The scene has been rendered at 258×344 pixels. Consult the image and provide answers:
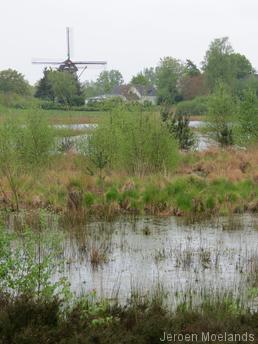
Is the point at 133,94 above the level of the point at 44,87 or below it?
below

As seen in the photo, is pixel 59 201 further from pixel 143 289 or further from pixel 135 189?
pixel 143 289

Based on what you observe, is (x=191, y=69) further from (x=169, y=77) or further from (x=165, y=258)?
(x=165, y=258)

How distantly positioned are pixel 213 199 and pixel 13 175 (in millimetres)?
5287

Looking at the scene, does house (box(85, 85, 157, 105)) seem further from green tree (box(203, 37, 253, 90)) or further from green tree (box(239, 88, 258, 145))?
green tree (box(203, 37, 253, 90))

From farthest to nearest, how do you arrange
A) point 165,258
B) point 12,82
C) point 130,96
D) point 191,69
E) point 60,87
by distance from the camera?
1. point 191,69
2. point 12,82
3. point 60,87
4. point 130,96
5. point 165,258

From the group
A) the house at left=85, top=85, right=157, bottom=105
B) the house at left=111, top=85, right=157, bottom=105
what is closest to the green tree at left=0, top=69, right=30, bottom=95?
the house at left=85, top=85, right=157, bottom=105

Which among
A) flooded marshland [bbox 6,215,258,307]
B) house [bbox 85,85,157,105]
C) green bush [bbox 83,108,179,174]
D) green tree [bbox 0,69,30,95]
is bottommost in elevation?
flooded marshland [bbox 6,215,258,307]

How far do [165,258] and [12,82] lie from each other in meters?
50.1

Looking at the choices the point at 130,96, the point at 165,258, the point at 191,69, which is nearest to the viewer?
the point at 165,258

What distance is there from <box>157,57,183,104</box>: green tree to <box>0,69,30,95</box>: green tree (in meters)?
19.4

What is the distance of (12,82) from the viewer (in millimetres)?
57594

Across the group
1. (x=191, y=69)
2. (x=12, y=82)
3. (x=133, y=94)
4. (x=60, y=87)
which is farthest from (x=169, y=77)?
(x=133, y=94)

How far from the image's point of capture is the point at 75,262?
939 centimetres

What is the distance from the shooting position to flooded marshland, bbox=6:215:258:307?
7.90m
